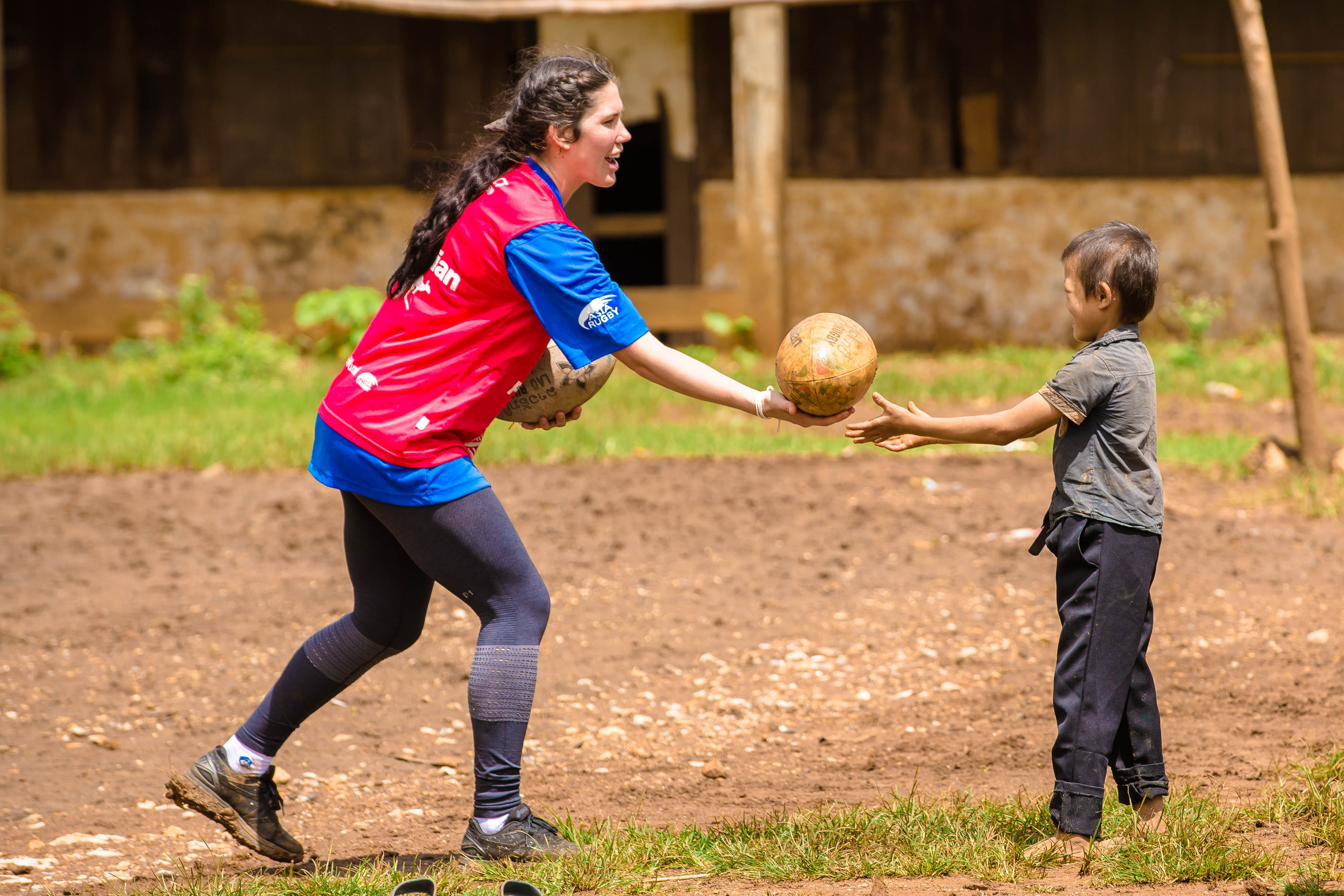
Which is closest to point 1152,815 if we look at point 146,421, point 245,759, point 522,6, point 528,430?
point 245,759

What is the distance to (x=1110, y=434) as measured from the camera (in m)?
3.15

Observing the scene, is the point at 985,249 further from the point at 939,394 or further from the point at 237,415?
the point at 237,415

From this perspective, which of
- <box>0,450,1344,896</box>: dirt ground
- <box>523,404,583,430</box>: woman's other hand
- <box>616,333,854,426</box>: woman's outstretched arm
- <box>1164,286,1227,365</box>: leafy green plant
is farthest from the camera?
<box>1164,286,1227,365</box>: leafy green plant

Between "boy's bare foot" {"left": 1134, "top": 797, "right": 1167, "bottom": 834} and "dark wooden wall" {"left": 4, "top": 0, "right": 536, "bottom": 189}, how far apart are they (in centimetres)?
1014

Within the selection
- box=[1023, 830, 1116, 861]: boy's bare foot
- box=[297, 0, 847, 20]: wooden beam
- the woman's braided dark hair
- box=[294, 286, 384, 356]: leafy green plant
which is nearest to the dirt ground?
box=[1023, 830, 1116, 861]: boy's bare foot

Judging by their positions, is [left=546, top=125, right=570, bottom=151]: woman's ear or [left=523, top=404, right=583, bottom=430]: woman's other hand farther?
[left=523, top=404, right=583, bottom=430]: woman's other hand

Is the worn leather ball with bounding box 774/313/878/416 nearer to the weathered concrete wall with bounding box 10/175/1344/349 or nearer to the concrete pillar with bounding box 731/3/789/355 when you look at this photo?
the concrete pillar with bounding box 731/3/789/355

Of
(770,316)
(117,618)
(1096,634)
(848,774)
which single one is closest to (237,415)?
(117,618)

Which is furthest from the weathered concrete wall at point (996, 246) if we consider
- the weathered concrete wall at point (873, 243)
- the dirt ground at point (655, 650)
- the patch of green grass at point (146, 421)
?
the dirt ground at point (655, 650)

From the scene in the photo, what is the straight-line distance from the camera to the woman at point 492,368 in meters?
3.11

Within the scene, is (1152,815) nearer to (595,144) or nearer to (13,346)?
(595,144)

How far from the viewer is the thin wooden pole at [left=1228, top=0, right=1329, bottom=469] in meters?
6.99

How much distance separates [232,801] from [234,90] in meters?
10.3

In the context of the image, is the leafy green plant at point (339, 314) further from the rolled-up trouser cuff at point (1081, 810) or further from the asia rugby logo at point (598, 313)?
the rolled-up trouser cuff at point (1081, 810)
